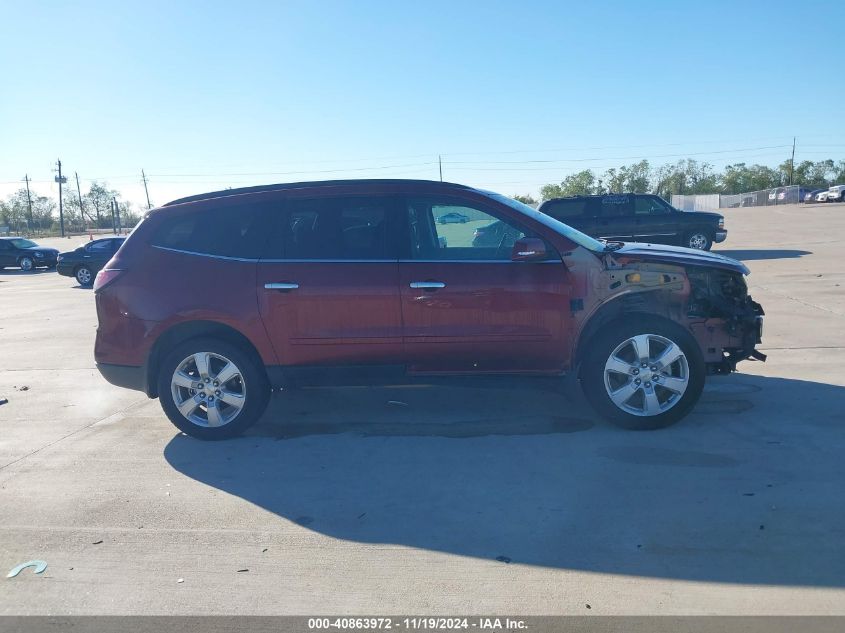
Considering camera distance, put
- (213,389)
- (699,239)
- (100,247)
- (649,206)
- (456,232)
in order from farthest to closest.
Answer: (100,247) → (699,239) → (649,206) → (456,232) → (213,389)

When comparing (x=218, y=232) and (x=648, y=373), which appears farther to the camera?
(x=218, y=232)

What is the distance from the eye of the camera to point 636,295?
5734mm

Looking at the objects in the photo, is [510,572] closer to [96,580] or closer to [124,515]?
[96,580]

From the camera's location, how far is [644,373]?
5.60 m

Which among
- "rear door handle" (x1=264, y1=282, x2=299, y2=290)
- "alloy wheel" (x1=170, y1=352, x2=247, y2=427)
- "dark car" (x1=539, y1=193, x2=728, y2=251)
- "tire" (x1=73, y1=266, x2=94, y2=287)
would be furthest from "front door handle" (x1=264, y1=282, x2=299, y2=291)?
"tire" (x1=73, y1=266, x2=94, y2=287)

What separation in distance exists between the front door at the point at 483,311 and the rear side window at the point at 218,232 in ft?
4.00

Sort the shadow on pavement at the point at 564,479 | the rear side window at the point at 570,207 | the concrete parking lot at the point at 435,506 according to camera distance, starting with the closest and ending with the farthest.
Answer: the concrete parking lot at the point at 435,506 < the shadow on pavement at the point at 564,479 < the rear side window at the point at 570,207

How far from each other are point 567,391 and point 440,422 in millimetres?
1079

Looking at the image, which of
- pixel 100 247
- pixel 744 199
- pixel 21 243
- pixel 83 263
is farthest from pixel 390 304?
pixel 744 199

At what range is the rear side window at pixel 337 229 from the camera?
228 inches

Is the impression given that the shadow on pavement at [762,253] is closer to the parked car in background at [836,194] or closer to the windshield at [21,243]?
the windshield at [21,243]

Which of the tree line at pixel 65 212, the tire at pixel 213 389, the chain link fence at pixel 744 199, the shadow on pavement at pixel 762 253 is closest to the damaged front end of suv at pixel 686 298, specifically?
the tire at pixel 213 389

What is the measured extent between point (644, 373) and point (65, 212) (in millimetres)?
121236

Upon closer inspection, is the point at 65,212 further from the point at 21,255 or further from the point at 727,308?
the point at 727,308
